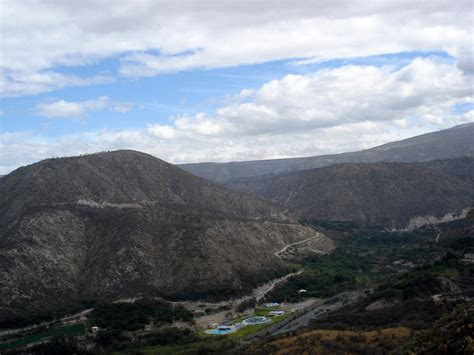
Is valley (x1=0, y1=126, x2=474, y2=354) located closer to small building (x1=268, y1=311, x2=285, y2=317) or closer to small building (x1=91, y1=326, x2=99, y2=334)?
small building (x1=268, y1=311, x2=285, y2=317)

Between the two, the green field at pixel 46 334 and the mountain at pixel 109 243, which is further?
the mountain at pixel 109 243

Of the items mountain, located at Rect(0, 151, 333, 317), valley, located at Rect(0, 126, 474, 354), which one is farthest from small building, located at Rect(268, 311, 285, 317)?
mountain, located at Rect(0, 151, 333, 317)

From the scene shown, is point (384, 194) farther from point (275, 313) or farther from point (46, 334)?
point (46, 334)

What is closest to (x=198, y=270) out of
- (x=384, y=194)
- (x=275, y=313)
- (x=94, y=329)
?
(x=275, y=313)

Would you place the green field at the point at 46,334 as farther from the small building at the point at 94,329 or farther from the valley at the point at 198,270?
the small building at the point at 94,329

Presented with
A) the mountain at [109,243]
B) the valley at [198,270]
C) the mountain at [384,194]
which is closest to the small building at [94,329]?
the valley at [198,270]

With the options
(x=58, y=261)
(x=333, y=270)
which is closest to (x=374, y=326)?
(x=333, y=270)
